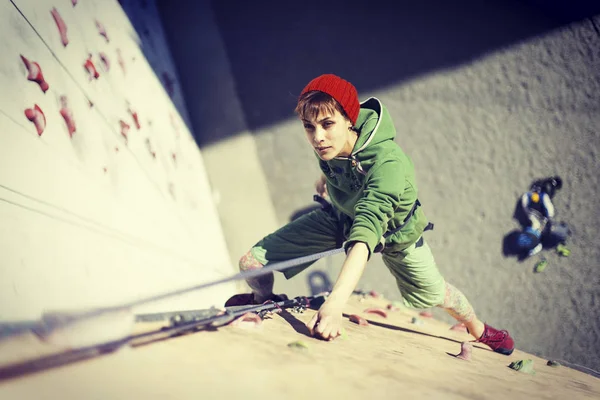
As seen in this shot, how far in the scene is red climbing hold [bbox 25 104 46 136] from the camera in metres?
1.44

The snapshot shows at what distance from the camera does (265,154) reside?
118 inches

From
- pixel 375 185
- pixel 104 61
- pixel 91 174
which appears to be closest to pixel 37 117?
pixel 91 174

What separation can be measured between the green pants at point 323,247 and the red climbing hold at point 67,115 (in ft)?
2.49

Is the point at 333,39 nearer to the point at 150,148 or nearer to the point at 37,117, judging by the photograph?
the point at 150,148

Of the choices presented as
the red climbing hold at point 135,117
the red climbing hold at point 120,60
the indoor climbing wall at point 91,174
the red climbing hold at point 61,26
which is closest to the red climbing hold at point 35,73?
the indoor climbing wall at point 91,174

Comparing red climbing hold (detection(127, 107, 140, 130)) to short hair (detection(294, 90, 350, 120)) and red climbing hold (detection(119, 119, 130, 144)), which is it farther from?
short hair (detection(294, 90, 350, 120))

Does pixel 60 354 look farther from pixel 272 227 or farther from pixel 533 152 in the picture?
pixel 533 152

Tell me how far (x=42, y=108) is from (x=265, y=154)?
5.20 feet

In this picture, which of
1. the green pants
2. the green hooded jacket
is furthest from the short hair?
the green pants

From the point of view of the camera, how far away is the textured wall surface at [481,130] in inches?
98.7

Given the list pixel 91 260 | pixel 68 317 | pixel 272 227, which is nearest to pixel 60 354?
pixel 68 317

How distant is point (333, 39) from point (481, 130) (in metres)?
1.02

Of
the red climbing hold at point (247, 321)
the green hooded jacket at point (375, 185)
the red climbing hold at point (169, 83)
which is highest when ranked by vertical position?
the red climbing hold at point (169, 83)

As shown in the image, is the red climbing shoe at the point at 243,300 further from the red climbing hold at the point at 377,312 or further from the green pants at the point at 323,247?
the red climbing hold at the point at 377,312
